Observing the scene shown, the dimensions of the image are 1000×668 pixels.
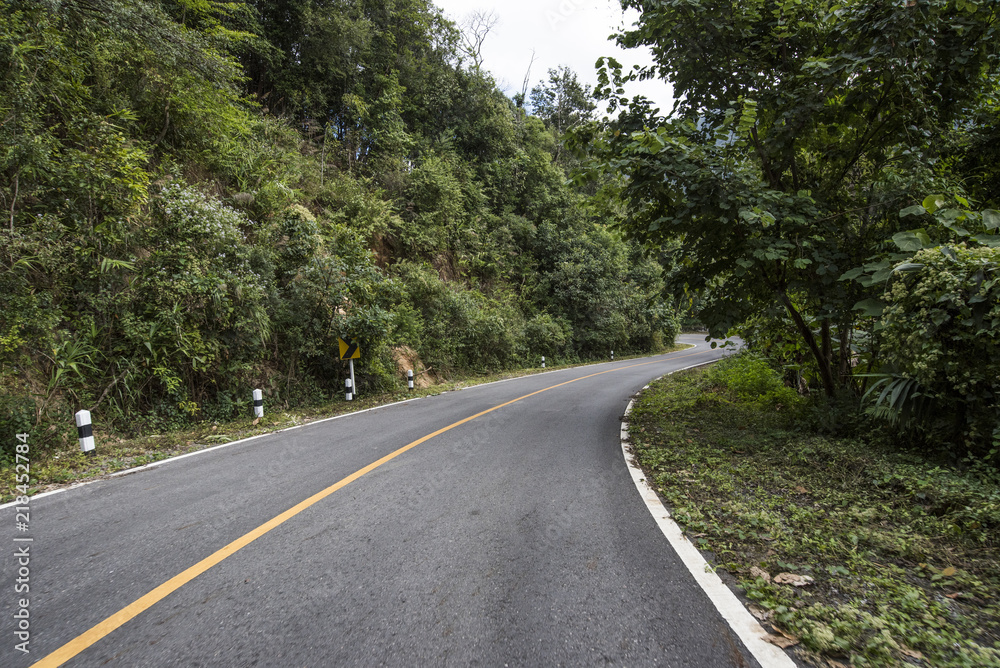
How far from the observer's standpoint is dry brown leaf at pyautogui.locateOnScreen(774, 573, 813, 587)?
2.79 meters

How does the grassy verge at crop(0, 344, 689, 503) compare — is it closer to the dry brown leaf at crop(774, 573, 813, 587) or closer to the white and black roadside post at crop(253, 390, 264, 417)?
the white and black roadside post at crop(253, 390, 264, 417)

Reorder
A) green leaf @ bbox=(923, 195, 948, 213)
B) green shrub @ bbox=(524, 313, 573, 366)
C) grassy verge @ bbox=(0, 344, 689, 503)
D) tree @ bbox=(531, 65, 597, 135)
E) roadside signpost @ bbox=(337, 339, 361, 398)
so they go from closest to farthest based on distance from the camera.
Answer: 1. green leaf @ bbox=(923, 195, 948, 213)
2. grassy verge @ bbox=(0, 344, 689, 503)
3. roadside signpost @ bbox=(337, 339, 361, 398)
4. green shrub @ bbox=(524, 313, 573, 366)
5. tree @ bbox=(531, 65, 597, 135)

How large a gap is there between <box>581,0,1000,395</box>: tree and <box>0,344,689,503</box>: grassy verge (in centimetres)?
711

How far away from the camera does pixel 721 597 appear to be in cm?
266

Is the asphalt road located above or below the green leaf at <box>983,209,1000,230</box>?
below

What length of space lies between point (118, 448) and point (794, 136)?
10351 mm

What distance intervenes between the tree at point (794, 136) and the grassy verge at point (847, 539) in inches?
81.5

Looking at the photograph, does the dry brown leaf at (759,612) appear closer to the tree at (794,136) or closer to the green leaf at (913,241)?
the tree at (794,136)

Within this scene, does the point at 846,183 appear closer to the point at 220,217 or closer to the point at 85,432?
the point at 220,217

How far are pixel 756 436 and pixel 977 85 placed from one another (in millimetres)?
5075

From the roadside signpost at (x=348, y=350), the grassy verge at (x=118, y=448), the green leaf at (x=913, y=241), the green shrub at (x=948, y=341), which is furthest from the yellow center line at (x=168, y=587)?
the roadside signpost at (x=348, y=350)

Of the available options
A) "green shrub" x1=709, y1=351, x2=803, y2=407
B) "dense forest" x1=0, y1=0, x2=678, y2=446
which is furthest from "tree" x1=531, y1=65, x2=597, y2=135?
"green shrub" x1=709, y1=351, x2=803, y2=407

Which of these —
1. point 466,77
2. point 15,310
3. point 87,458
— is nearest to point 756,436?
point 87,458

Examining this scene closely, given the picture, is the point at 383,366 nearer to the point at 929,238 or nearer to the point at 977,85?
the point at 929,238
